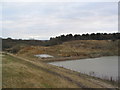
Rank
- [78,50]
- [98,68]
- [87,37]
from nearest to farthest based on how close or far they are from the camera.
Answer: [98,68] < [78,50] < [87,37]

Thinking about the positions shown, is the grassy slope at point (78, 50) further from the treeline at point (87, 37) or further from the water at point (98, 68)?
the water at point (98, 68)

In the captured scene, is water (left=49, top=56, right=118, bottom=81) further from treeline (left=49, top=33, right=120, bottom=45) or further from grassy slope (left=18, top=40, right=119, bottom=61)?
treeline (left=49, top=33, right=120, bottom=45)

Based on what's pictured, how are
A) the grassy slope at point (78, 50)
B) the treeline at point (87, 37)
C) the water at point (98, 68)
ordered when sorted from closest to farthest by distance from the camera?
1. the water at point (98, 68)
2. the grassy slope at point (78, 50)
3. the treeline at point (87, 37)

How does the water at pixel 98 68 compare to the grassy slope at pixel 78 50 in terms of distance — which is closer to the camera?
the water at pixel 98 68

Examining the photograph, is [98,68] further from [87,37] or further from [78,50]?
[87,37]

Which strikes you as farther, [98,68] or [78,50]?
[78,50]

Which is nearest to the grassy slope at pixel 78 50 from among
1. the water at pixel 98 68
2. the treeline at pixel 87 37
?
the treeline at pixel 87 37

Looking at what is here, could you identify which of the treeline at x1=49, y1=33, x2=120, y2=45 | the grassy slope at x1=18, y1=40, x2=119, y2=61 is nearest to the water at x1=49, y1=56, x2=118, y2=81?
the grassy slope at x1=18, y1=40, x2=119, y2=61

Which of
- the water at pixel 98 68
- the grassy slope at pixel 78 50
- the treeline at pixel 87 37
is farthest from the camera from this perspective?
the treeline at pixel 87 37

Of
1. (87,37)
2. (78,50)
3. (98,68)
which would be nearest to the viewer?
(98,68)

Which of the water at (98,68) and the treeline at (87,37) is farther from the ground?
the treeline at (87,37)

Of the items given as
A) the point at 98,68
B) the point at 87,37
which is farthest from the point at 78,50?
the point at 98,68

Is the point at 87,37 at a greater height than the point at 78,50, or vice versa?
the point at 87,37

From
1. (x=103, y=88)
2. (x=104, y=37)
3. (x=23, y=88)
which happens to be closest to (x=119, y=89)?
(x=103, y=88)
